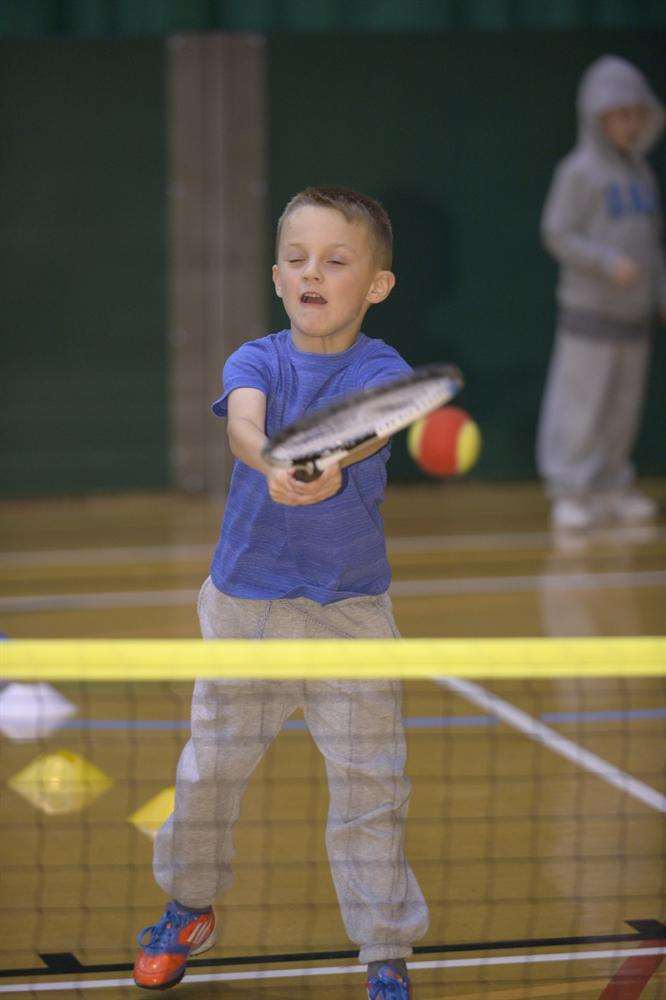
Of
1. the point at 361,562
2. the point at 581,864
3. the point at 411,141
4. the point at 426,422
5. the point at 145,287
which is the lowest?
the point at 581,864

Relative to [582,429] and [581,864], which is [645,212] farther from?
[581,864]

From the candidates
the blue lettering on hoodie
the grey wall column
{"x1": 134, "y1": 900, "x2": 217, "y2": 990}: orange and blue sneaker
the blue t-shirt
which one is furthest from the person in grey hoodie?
{"x1": 134, "y1": 900, "x2": 217, "y2": 990}: orange and blue sneaker

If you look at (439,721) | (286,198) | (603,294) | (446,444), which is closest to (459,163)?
(286,198)

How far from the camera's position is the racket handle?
7.64 ft

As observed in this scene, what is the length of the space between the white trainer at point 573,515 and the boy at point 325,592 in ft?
17.1

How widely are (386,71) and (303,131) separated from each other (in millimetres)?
615

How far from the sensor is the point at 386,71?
8867 mm

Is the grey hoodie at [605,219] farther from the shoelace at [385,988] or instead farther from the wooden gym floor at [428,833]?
the shoelace at [385,988]

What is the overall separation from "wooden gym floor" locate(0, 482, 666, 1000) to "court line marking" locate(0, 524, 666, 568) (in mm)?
683

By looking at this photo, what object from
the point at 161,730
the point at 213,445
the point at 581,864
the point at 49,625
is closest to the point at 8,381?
the point at 213,445

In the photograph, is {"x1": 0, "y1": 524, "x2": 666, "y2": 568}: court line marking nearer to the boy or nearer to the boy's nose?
the boy

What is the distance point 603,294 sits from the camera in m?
7.62

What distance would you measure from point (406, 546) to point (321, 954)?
4520 mm

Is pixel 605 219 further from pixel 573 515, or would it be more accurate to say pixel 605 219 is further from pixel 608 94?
pixel 573 515
